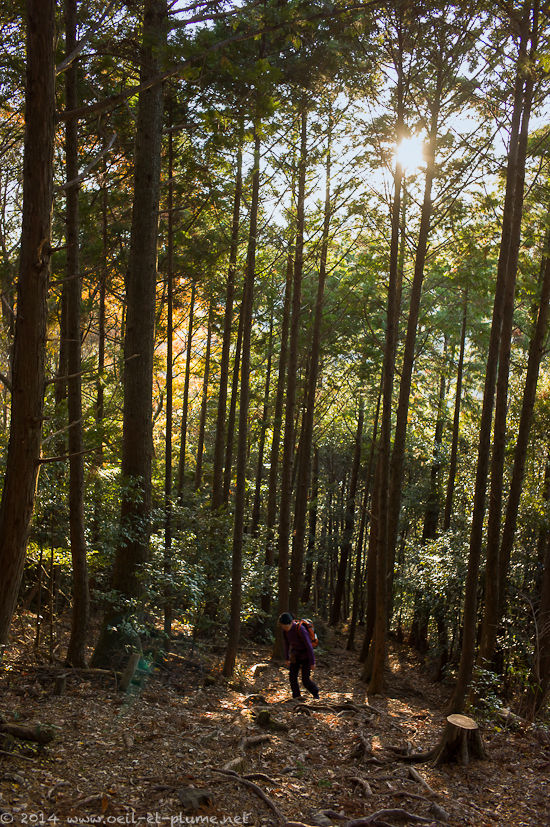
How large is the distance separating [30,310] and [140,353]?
14.1ft

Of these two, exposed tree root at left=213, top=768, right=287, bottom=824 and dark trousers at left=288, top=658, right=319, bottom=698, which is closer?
exposed tree root at left=213, top=768, right=287, bottom=824

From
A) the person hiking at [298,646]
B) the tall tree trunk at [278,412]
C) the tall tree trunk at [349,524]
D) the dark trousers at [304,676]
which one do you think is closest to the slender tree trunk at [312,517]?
the tall tree trunk at [349,524]

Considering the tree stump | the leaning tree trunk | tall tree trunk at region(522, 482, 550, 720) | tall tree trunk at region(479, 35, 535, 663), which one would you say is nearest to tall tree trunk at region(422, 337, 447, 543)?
tall tree trunk at region(522, 482, 550, 720)

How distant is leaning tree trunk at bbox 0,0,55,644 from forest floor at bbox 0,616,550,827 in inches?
59.3

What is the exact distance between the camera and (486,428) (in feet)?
27.4

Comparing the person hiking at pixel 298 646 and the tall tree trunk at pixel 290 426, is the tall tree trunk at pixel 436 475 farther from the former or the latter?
the person hiking at pixel 298 646

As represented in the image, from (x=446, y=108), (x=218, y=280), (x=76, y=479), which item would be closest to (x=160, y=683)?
(x=76, y=479)

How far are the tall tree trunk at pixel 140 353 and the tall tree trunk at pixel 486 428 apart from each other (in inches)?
182

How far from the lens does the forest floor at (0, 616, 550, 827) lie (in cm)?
490

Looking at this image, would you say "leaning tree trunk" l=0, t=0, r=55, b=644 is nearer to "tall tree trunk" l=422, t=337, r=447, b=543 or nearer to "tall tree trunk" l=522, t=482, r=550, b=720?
"tall tree trunk" l=522, t=482, r=550, b=720

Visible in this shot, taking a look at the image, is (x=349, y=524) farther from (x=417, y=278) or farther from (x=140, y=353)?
(x=140, y=353)

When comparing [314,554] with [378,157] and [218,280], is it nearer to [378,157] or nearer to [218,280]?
[218,280]

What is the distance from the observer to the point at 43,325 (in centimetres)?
472

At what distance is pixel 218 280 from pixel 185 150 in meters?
3.59
